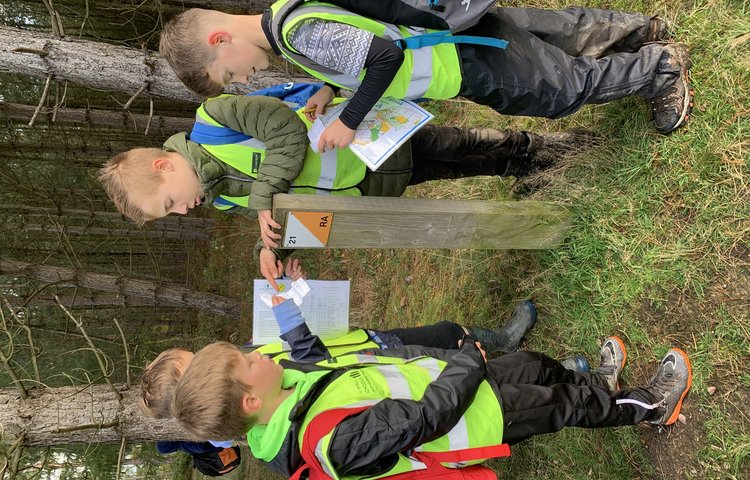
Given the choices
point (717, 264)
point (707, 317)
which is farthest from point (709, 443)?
point (717, 264)

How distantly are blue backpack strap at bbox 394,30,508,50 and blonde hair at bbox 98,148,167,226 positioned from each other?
1.27 meters

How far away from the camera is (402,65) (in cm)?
225

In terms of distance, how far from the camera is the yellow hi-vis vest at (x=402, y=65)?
2037 mm

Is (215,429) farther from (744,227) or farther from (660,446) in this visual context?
(744,227)

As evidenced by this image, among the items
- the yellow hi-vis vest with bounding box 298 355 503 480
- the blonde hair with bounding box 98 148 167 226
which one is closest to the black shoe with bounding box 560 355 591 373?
the yellow hi-vis vest with bounding box 298 355 503 480

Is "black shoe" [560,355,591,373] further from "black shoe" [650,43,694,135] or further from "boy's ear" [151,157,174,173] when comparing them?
"boy's ear" [151,157,174,173]

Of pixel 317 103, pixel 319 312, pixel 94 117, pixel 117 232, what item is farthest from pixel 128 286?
pixel 317 103

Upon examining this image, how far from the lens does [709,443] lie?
2.52 meters

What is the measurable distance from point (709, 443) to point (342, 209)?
206 centimetres

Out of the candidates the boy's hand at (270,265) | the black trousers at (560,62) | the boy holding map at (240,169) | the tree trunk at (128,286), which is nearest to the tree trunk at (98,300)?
the tree trunk at (128,286)

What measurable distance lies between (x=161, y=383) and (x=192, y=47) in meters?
1.57

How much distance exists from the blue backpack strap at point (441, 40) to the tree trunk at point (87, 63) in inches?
102

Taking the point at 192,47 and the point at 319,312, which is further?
the point at 319,312

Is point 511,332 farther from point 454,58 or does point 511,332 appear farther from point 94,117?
point 94,117
